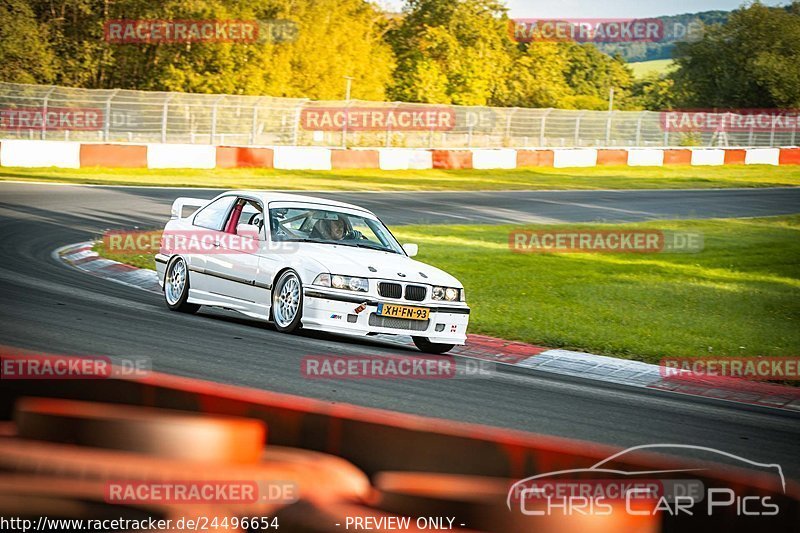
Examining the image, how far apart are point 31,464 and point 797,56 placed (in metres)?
67.5

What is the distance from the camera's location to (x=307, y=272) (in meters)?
10.3

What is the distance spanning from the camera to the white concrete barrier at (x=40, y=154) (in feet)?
92.1

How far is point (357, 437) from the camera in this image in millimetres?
3990

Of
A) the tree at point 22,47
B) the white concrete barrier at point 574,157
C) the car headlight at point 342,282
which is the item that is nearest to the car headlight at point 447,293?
the car headlight at point 342,282

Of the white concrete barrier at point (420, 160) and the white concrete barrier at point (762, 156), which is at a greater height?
the white concrete barrier at point (762, 156)

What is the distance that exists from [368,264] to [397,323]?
667 mm

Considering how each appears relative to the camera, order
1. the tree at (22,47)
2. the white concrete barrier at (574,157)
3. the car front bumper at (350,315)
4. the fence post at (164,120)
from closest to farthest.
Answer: the car front bumper at (350,315) < the fence post at (164,120) < the white concrete barrier at (574,157) < the tree at (22,47)

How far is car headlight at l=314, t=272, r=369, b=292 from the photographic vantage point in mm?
10195

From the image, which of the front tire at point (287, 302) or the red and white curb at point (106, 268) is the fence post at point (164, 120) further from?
the front tire at point (287, 302)

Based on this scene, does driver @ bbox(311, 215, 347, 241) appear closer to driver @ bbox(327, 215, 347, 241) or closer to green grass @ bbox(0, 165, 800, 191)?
driver @ bbox(327, 215, 347, 241)

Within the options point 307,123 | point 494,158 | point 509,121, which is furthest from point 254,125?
point 509,121

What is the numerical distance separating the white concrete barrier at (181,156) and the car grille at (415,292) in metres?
21.5

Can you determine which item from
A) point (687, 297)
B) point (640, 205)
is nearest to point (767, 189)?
point (640, 205)

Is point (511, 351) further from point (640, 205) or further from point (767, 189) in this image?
point (767, 189)
